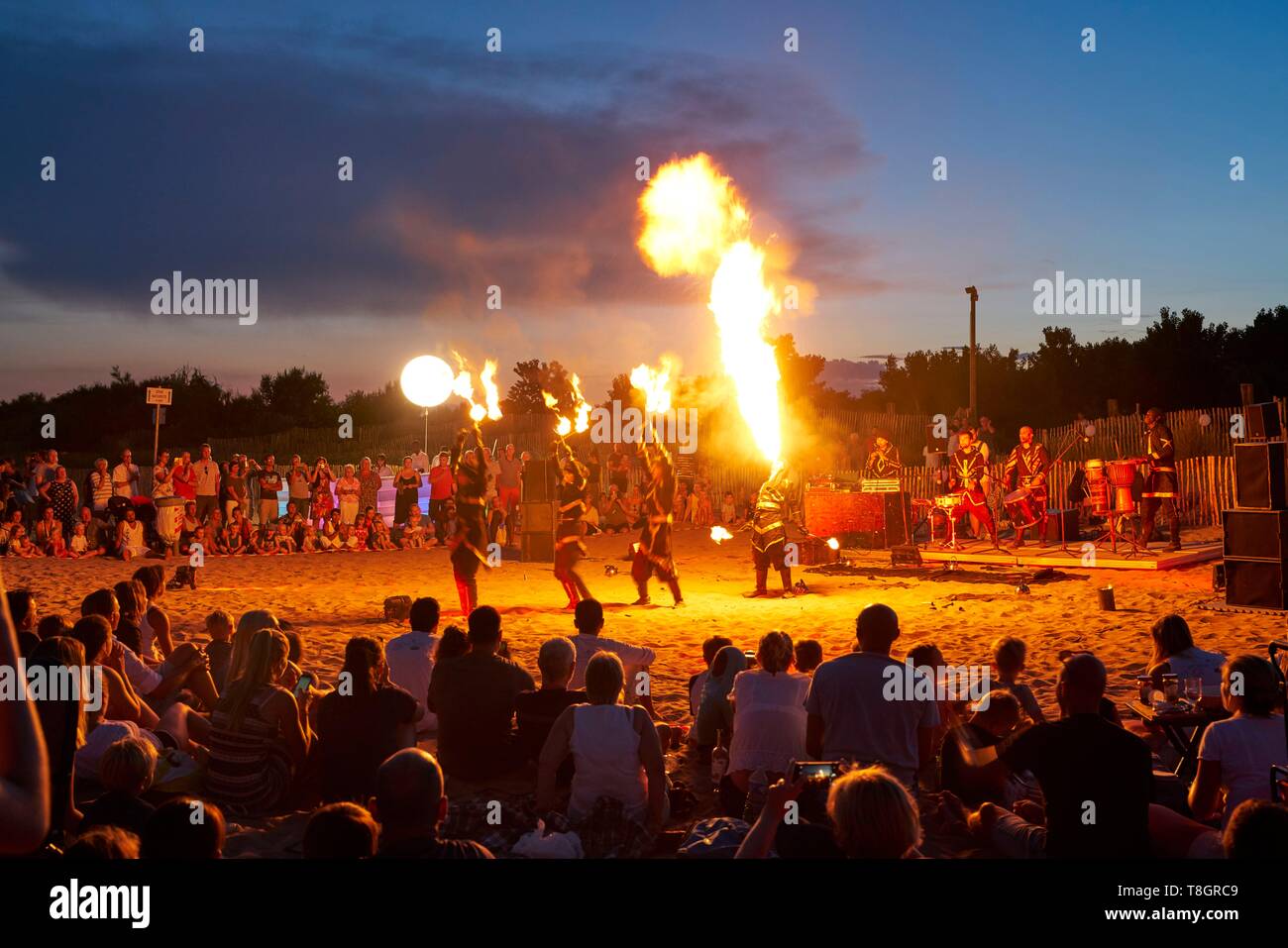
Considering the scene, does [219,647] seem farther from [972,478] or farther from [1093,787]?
[972,478]

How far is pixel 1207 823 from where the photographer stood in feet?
16.9

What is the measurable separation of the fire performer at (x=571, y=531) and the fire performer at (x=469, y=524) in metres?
1.07

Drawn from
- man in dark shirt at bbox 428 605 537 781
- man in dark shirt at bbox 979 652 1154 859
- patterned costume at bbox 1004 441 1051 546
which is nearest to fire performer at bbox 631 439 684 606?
man in dark shirt at bbox 428 605 537 781

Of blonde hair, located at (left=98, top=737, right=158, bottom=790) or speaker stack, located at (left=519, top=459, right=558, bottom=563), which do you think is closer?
blonde hair, located at (left=98, top=737, right=158, bottom=790)

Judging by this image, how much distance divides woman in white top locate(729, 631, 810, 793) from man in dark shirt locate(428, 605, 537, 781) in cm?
143

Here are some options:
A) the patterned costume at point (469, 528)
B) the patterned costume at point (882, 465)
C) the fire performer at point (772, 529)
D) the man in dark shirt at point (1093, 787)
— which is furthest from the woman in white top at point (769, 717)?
the patterned costume at point (882, 465)

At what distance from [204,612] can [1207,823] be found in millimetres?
11496

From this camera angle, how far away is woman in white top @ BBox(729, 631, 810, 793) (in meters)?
5.79

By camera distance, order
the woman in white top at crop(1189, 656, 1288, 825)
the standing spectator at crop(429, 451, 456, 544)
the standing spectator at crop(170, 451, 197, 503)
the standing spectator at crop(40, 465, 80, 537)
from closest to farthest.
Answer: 1. the woman in white top at crop(1189, 656, 1288, 825)
2. the standing spectator at crop(40, 465, 80, 537)
3. the standing spectator at crop(170, 451, 197, 503)
4. the standing spectator at crop(429, 451, 456, 544)

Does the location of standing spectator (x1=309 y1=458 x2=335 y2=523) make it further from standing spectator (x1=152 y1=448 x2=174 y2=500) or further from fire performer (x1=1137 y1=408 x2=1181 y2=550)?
fire performer (x1=1137 y1=408 x2=1181 y2=550)

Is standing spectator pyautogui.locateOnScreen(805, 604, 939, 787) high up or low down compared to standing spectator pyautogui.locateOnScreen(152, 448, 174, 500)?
down

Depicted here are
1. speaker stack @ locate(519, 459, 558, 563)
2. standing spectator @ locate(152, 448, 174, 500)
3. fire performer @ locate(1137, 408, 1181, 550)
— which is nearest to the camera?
fire performer @ locate(1137, 408, 1181, 550)
